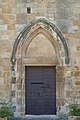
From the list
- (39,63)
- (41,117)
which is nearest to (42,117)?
(41,117)

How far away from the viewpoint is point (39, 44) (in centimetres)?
1026

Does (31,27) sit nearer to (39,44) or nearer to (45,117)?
(39,44)

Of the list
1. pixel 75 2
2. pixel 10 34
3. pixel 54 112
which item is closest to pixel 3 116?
pixel 54 112

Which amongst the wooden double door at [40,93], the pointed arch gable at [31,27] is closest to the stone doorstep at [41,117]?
the wooden double door at [40,93]

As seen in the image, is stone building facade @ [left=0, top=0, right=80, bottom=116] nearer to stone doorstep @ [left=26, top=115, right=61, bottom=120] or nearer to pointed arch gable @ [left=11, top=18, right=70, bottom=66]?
pointed arch gable @ [left=11, top=18, right=70, bottom=66]

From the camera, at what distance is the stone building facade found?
10.0m

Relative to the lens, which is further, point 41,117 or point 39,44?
point 39,44

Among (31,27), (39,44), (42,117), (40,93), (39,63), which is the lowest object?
(42,117)

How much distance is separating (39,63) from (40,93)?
36.3 inches

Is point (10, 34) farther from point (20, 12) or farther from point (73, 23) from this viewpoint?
point (73, 23)

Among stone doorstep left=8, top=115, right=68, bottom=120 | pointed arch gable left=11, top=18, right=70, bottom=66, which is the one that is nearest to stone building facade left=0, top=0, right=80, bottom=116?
pointed arch gable left=11, top=18, right=70, bottom=66

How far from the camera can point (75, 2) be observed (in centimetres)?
1021

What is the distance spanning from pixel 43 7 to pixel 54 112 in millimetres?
3226

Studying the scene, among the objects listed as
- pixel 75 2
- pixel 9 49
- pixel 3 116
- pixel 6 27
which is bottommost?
pixel 3 116
